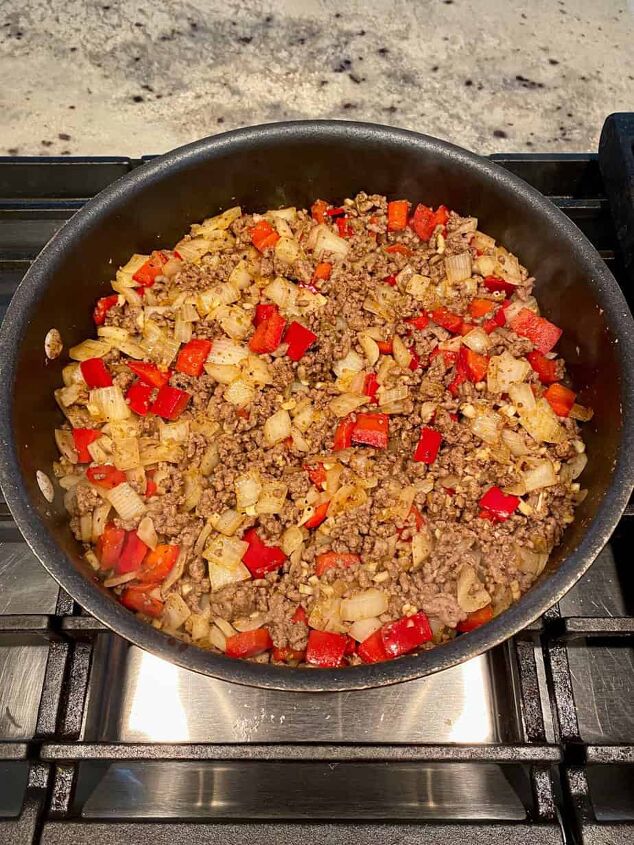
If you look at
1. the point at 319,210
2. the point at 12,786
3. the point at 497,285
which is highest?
the point at 319,210

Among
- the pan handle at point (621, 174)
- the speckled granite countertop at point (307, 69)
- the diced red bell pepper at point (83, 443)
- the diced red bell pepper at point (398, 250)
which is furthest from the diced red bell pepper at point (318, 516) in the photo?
the speckled granite countertop at point (307, 69)

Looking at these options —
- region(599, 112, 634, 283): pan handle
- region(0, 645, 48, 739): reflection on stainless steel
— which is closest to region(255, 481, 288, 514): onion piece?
region(0, 645, 48, 739): reflection on stainless steel

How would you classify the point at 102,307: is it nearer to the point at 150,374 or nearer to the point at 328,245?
the point at 150,374

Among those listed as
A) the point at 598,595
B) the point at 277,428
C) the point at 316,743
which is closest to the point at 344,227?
the point at 277,428

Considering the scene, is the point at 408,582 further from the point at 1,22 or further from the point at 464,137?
the point at 1,22

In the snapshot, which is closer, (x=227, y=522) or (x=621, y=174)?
(x=227, y=522)

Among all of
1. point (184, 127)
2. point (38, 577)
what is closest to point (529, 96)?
point (184, 127)

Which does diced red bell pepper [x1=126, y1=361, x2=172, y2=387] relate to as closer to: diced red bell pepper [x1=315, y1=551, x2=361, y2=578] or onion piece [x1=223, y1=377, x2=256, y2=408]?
onion piece [x1=223, y1=377, x2=256, y2=408]
